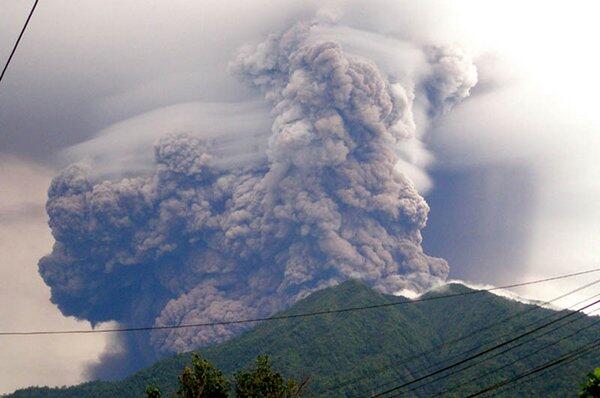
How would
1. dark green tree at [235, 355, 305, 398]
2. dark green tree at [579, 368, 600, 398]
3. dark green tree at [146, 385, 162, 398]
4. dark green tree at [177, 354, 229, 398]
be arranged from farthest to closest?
dark green tree at [235, 355, 305, 398] → dark green tree at [146, 385, 162, 398] → dark green tree at [177, 354, 229, 398] → dark green tree at [579, 368, 600, 398]

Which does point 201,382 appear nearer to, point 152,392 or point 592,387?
point 152,392

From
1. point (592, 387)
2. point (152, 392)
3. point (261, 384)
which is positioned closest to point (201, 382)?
point (152, 392)

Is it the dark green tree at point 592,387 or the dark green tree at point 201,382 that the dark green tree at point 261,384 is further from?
the dark green tree at point 592,387

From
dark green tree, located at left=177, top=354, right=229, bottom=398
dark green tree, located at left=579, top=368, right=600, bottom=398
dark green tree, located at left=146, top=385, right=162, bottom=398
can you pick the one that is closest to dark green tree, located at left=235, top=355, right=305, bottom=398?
dark green tree, located at left=177, top=354, right=229, bottom=398

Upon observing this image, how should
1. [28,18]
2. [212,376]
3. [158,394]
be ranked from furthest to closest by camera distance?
1. [212,376]
2. [158,394]
3. [28,18]

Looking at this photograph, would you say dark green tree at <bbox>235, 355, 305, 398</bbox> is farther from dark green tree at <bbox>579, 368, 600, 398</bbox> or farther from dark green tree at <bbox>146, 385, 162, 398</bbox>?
dark green tree at <bbox>579, 368, 600, 398</bbox>

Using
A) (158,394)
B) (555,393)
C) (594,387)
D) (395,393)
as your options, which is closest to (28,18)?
(594,387)

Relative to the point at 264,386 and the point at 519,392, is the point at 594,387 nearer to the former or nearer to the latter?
the point at 264,386

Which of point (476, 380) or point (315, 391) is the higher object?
point (476, 380)
